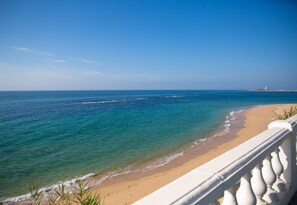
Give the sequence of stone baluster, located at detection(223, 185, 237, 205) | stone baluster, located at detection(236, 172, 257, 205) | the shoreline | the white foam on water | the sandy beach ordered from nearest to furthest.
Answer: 1. stone baluster, located at detection(223, 185, 237, 205)
2. stone baluster, located at detection(236, 172, 257, 205)
3. the sandy beach
4. the shoreline
5. the white foam on water

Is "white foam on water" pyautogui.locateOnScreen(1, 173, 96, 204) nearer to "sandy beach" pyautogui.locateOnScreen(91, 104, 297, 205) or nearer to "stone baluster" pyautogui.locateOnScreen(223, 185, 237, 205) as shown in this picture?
"sandy beach" pyautogui.locateOnScreen(91, 104, 297, 205)

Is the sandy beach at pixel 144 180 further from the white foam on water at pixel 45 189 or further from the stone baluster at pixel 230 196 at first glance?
the stone baluster at pixel 230 196

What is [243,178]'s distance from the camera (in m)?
1.71

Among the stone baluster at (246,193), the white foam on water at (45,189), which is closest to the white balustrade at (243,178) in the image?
the stone baluster at (246,193)

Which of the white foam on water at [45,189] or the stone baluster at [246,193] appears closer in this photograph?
the stone baluster at [246,193]

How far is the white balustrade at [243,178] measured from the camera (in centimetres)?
107

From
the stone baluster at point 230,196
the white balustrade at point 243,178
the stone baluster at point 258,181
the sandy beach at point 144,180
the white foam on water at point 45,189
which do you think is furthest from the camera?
the white foam on water at point 45,189

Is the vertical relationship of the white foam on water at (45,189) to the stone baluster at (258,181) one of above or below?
below

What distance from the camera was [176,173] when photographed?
903 cm

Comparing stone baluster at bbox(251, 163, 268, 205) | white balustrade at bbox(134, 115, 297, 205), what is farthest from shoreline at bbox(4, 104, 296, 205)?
stone baluster at bbox(251, 163, 268, 205)

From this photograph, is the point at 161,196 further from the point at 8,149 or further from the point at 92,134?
the point at 92,134

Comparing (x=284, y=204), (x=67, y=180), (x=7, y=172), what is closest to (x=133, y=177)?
(x=67, y=180)

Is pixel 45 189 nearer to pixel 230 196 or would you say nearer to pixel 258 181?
pixel 258 181

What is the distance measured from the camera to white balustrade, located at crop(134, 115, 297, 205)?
107 cm
